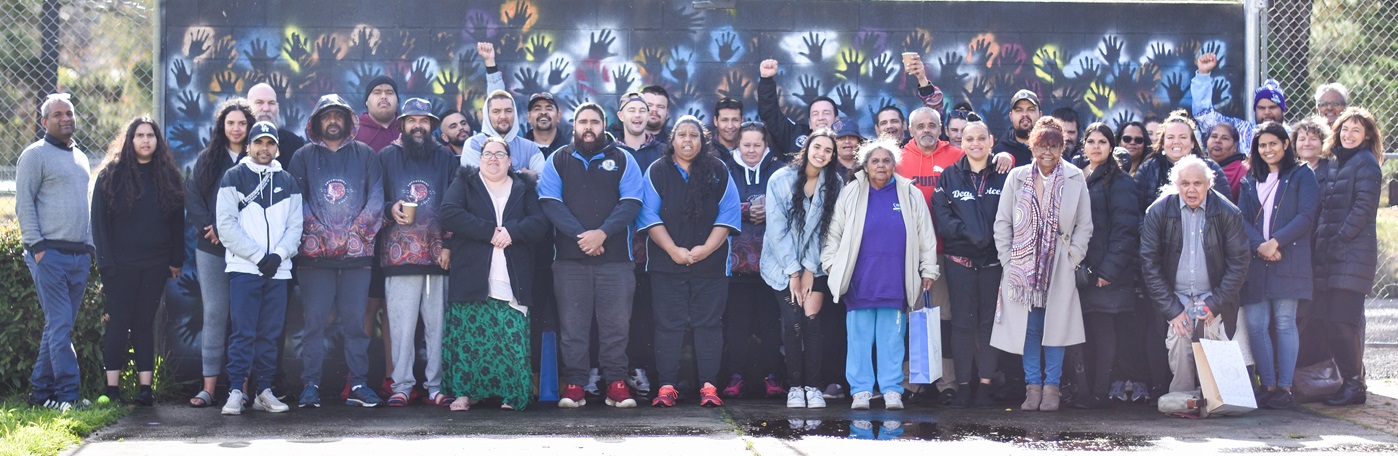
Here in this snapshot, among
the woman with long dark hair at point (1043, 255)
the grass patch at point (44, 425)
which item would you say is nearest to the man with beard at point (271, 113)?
the grass patch at point (44, 425)

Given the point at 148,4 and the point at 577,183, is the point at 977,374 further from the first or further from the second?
the point at 148,4

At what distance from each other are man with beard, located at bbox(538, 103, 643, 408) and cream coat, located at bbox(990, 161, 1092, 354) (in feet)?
7.00

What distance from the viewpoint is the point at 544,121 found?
28.8 ft

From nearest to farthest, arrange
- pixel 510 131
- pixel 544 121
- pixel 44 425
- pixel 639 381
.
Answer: pixel 44 425, pixel 510 131, pixel 544 121, pixel 639 381

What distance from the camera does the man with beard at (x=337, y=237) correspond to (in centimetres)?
816

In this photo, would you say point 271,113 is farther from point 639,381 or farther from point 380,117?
point 639,381

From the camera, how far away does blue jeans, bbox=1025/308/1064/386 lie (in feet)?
26.7

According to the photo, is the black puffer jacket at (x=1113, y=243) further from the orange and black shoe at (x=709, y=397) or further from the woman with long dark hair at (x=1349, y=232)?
the orange and black shoe at (x=709, y=397)

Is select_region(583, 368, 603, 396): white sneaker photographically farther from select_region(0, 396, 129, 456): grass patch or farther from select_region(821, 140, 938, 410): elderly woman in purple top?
select_region(0, 396, 129, 456): grass patch

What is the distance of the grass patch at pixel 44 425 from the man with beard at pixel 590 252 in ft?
8.08

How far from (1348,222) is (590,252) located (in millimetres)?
4414

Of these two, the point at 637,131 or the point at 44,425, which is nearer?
the point at 44,425

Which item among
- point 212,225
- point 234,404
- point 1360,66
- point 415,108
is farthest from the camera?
point 1360,66

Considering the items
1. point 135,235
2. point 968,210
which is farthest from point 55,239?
point 968,210
